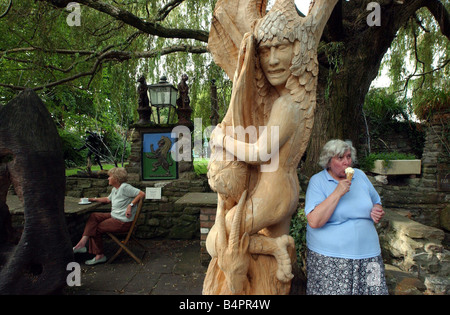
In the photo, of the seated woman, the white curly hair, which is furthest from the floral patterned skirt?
the seated woman

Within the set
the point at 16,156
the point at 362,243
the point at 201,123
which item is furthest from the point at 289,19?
the point at 201,123

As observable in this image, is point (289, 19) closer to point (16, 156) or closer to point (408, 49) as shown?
point (16, 156)

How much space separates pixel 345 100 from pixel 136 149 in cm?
368

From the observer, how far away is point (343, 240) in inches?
57.7

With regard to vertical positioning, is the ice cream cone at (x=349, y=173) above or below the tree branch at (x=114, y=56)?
below

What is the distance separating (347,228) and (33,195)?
2.46 meters

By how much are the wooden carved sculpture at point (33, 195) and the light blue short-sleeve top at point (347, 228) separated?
2177mm

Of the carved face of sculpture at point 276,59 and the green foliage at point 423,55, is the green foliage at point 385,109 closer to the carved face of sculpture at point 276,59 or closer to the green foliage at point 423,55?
the green foliage at point 423,55

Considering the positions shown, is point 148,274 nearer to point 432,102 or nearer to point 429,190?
point 429,190

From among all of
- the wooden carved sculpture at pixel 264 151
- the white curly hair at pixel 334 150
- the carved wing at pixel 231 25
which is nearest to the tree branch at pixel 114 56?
the carved wing at pixel 231 25

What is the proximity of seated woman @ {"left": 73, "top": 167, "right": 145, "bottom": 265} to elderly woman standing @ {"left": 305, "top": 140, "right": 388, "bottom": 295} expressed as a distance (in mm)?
2809

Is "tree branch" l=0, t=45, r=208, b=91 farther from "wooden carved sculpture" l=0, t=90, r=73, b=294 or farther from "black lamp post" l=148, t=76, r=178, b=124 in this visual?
"wooden carved sculpture" l=0, t=90, r=73, b=294

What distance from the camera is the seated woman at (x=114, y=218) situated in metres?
3.69

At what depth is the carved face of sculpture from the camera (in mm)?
1355
